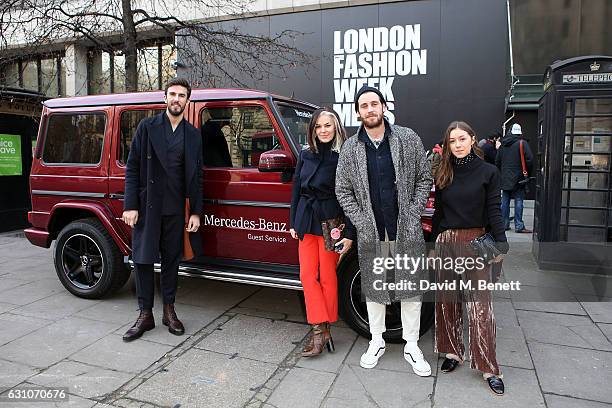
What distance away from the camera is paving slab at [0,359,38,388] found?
313 centimetres

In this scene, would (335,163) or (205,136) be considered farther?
(205,136)

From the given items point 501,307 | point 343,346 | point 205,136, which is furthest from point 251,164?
point 501,307

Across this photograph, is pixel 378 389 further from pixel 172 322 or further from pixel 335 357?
pixel 172 322

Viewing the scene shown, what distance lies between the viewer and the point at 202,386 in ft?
10.3

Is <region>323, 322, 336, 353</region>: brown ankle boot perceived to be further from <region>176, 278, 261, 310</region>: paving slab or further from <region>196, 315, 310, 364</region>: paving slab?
<region>176, 278, 261, 310</region>: paving slab

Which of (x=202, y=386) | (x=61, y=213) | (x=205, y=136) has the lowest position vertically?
(x=202, y=386)

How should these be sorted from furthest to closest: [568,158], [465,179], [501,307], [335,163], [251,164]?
[568,158] → [501,307] → [251,164] → [335,163] → [465,179]

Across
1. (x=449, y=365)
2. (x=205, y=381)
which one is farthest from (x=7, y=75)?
(x=449, y=365)

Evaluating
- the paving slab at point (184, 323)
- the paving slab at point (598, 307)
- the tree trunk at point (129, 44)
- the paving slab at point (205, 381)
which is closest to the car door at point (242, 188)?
the paving slab at point (184, 323)

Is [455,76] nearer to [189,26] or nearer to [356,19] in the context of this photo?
[356,19]

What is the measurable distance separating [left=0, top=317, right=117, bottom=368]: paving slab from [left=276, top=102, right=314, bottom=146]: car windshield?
7.77 feet

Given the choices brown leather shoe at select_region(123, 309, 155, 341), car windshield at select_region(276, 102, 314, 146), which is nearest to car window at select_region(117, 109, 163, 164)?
car windshield at select_region(276, 102, 314, 146)

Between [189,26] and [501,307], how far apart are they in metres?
6.48

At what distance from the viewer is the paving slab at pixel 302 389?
9.59ft
